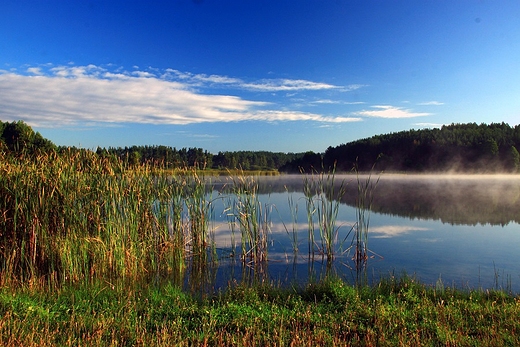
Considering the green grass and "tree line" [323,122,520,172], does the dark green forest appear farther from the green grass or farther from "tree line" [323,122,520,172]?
the green grass

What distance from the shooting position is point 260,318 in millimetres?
5090

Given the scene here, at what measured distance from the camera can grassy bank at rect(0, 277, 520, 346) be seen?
4363 mm

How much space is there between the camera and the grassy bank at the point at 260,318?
436cm

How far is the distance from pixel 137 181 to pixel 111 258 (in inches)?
77.6

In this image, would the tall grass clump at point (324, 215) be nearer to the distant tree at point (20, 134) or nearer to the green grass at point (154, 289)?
the green grass at point (154, 289)

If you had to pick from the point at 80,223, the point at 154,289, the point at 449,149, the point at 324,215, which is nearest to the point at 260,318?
the point at 154,289

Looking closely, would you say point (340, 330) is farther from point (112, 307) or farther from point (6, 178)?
point (6, 178)

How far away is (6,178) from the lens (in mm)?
7242

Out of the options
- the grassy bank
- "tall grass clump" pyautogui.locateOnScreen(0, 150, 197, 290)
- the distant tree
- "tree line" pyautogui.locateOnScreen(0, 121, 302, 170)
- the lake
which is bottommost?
the lake

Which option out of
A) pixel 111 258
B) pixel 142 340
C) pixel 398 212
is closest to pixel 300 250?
pixel 111 258

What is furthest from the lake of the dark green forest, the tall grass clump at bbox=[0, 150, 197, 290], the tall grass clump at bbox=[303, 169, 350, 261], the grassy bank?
the dark green forest

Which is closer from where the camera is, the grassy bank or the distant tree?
the grassy bank

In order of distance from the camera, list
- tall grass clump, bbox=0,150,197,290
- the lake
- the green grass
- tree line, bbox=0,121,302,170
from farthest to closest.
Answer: tree line, bbox=0,121,302,170 → the lake → tall grass clump, bbox=0,150,197,290 → the green grass

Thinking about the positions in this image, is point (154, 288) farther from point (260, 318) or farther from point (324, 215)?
point (324, 215)
